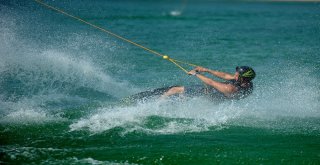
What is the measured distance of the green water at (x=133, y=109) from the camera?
753 centimetres

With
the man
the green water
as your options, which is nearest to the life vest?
the man

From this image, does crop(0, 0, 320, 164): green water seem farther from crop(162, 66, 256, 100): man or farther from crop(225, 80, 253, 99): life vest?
crop(225, 80, 253, 99): life vest

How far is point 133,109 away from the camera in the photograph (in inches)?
383

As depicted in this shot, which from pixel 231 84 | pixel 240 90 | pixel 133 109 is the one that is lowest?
pixel 133 109

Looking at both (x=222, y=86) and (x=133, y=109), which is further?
(x=133, y=109)

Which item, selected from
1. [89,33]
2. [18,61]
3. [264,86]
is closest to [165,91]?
[264,86]

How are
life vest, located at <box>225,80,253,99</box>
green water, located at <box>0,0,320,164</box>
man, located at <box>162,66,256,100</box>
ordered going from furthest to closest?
1. life vest, located at <box>225,80,253,99</box>
2. man, located at <box>162,66,256,100</box>
3. green water, located at <box>0,0,320,164</box>

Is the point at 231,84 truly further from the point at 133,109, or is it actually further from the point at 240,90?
the point at 133,109

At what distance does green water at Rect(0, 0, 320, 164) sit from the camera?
7527 millimetres

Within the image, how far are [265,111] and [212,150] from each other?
10.6ft

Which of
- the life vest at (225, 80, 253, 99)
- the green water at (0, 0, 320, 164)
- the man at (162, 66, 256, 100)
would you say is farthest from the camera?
the life vest at (225, 80, 253, 99)

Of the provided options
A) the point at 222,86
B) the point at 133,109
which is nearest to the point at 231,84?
the point at 222,86

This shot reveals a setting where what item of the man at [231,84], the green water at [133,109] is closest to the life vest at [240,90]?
the man at [231,84]

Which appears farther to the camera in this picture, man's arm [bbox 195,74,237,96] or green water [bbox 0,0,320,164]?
man's arm [bbox 195,74,237,96]
